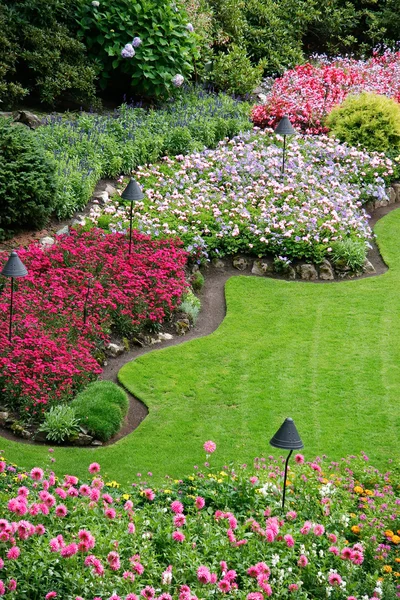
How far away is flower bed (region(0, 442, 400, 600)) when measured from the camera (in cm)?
488

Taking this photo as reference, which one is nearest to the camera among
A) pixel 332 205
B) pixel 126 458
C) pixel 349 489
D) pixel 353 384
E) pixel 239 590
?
pixel 239 590

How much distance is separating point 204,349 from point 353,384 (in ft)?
5.87

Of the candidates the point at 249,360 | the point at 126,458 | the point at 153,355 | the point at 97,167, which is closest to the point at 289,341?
the point at 249,360

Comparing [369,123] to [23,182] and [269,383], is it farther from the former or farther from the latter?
[269,383]

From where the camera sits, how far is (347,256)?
462 inches

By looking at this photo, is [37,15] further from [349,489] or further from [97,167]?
[349,489]

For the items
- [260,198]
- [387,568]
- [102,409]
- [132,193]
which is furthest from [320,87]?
[387,568]

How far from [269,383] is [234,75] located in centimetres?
1052

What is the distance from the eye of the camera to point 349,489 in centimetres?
661

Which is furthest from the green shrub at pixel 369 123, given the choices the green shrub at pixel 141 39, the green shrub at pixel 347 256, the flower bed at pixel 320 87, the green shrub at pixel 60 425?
the green shrub at pixel 60 425

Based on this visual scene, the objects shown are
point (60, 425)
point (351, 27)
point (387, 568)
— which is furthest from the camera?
point (351, 27)

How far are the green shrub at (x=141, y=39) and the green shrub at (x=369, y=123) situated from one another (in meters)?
3.37

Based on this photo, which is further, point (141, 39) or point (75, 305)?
point (141, 39)

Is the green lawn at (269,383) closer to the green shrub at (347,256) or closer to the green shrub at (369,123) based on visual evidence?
the green shrub at (347,256)
